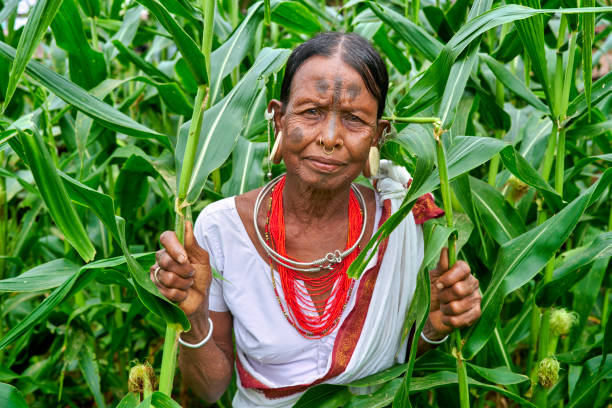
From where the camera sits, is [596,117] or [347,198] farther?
[596,117]

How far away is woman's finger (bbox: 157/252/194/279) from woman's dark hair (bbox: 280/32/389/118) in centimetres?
54

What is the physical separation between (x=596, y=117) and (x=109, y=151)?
158 cm

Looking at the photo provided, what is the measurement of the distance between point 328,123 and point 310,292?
0.48 metres

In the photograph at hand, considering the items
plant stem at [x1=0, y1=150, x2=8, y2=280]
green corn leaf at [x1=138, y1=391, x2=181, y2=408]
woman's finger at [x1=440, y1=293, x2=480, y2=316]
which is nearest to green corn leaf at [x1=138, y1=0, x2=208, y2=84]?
green corn leaf at [x1=138, y1=391, x2=181, y2=408]

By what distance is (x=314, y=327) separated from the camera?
1.72 m

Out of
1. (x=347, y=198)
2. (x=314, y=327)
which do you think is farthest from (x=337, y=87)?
(x=314, y=327)

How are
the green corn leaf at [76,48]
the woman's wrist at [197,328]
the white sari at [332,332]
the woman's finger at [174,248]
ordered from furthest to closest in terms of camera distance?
1. the green corn leaf at [76,48]
2. the white sari at [332,332]
3. the woman's wrist at [197,328]
4. the woman's finger at [174,248]

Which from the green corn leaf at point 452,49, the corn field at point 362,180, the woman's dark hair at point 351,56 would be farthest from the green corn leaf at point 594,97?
the woman's dark hair at point 351,56

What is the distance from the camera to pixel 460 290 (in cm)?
142

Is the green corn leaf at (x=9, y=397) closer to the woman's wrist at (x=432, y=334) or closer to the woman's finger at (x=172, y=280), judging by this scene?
the woman's finger at (x=172, y=280)

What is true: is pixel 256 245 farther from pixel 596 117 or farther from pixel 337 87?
pixel 596 117

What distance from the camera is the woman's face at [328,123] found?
1.52m

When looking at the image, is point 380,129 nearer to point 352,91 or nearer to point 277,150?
point 352,91

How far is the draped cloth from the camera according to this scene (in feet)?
5.62
